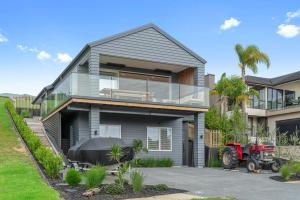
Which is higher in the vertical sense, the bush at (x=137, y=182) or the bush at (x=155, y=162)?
the bush at (x=137, y=182)

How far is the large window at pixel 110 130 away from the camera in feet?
74.3

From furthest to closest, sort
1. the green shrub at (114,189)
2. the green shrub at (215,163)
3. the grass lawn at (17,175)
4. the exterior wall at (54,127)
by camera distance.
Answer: the green shrub at (215,163), the exterior wall at (54,127), the green shrub at (114,189), the grass lawn at (17,175)

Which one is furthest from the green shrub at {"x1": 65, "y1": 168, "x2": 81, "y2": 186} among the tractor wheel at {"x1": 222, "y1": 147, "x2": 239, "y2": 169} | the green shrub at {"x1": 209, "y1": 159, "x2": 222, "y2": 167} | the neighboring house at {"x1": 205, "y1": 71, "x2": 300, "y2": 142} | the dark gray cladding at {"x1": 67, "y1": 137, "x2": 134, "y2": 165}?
the neighboring house at {"x1": 205, "y1": 71, "x2": 300, "y2": 142}

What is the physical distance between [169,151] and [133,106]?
489 centimetres

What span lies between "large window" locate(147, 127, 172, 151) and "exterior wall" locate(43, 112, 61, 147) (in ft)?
17.7

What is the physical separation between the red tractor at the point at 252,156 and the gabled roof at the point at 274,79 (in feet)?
50.7

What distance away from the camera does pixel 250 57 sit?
32.8 metres

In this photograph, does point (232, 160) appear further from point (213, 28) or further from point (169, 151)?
point (213, 28)

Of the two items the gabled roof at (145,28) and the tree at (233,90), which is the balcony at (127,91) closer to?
the gabled roof at (145,28)

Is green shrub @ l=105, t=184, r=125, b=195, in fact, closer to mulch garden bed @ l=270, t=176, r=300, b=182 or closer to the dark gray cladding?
the dark gray cladding

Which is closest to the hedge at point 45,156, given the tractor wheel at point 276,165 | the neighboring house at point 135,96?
the neighboring house at point 135,96

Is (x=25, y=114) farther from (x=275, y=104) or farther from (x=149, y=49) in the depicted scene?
(x=275, y=104)

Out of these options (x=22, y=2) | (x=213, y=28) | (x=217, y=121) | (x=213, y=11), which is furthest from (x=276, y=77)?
(x=22, y=2)

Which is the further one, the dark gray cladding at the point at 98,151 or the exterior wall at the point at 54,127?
the exterior wall at the point at 54,127
